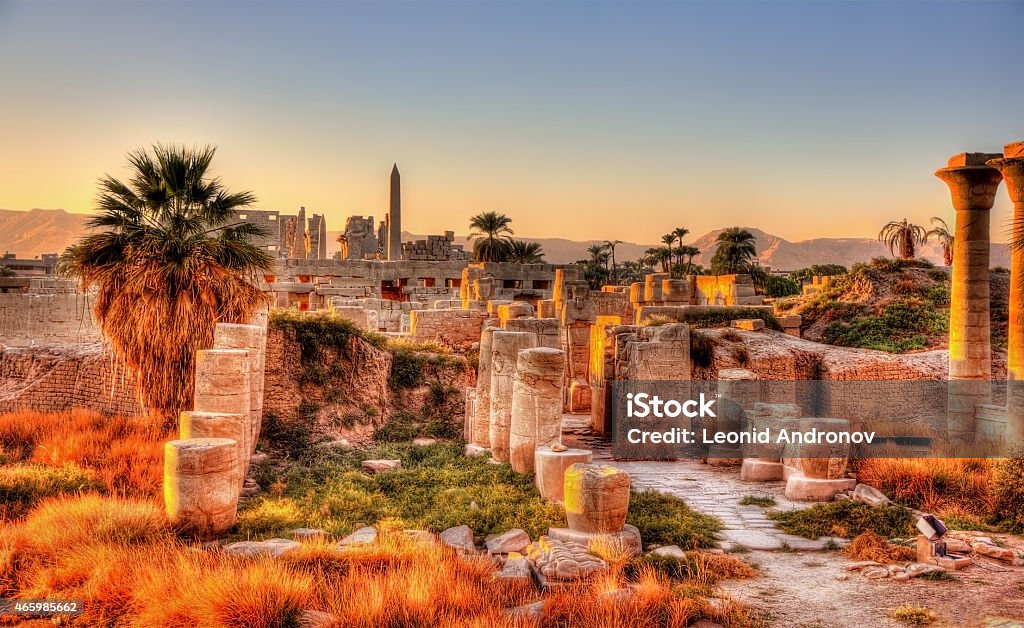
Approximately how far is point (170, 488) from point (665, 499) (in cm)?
641

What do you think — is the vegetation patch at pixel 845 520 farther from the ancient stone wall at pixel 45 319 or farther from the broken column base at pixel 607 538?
the ancient stone wall at pixel 45 319

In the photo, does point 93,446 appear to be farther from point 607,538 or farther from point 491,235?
point 491,235

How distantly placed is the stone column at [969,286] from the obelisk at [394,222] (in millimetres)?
46875

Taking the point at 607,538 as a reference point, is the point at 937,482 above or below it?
above

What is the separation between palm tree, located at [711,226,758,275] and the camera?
147ft

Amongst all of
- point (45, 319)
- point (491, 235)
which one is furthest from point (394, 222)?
point (45, 319)

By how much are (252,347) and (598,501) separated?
683 cm

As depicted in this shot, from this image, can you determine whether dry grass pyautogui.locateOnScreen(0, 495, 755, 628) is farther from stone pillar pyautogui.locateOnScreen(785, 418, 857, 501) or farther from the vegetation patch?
stone pillar pyautogui.locateOnScreen(785, 418, 857, 501)

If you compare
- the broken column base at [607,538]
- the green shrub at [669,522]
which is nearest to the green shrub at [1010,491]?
the green shrub at [669,522]

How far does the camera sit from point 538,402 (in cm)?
1081

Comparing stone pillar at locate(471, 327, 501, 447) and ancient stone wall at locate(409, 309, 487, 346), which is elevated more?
ancient stone wall at locate(409, 309, 487, 346)

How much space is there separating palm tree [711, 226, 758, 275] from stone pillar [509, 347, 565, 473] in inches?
1405

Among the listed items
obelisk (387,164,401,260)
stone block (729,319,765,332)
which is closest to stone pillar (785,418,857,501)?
stone block (729,319,765,332)

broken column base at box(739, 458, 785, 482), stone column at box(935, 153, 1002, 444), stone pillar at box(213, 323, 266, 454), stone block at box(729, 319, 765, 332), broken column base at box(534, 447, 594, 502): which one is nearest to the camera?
broken column base at box(534, 447, 594, 502)
